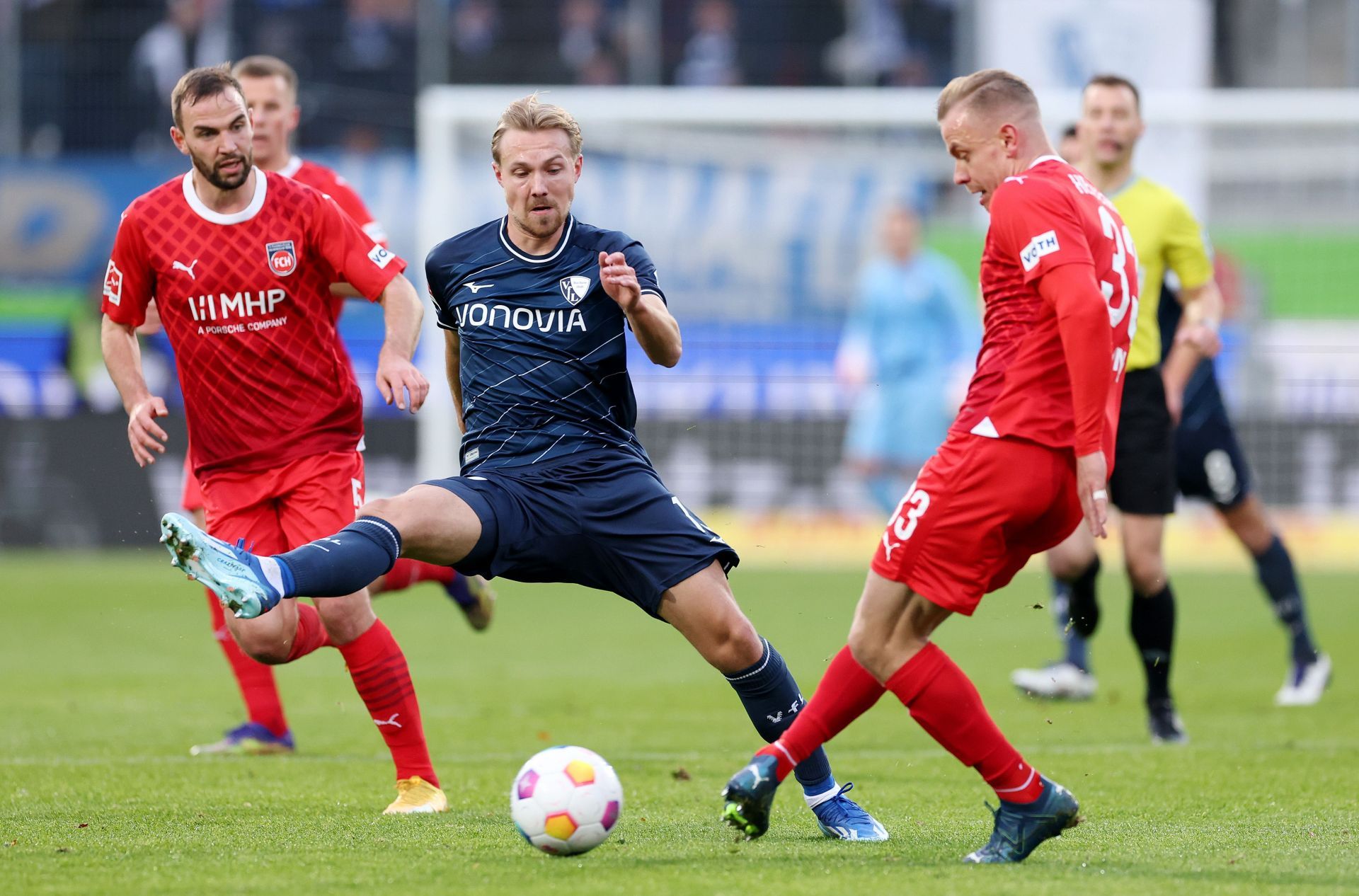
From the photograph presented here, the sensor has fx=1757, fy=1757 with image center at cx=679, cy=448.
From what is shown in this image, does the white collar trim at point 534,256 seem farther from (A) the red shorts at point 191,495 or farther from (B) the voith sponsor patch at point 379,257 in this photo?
(A) the red shorts at point 191,495

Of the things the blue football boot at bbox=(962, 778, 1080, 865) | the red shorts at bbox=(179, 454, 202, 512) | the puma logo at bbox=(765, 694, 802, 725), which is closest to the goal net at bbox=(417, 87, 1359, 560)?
the red shorts at bbox=(179, 454, 202, 512)

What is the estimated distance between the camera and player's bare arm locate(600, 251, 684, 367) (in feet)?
15.5

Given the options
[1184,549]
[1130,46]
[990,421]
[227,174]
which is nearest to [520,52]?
[1130,46]

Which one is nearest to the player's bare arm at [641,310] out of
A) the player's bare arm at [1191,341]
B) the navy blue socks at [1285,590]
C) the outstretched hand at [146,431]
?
the outstretched hand at [146,431]

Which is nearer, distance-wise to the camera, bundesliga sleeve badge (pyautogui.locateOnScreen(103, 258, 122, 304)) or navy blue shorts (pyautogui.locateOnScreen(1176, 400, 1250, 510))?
bundesliga sleeve badge (pyautogui.locateOnScreen(103, 258, 122, 304))

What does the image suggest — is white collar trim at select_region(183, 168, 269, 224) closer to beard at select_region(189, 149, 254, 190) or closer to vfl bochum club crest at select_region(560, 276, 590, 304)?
beard at select_region(189, 149, 254, 190)

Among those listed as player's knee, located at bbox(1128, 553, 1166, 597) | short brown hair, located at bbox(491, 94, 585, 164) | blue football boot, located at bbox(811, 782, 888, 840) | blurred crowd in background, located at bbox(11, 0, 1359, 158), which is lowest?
blue football boot, located at bbox(811, 782, 888, 840)

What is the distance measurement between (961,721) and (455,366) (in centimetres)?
206

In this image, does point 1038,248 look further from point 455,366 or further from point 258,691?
point 258,691

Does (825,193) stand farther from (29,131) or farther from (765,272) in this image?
(29,131)

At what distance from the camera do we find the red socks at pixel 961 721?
175 inches

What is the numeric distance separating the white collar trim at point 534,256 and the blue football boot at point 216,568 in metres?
1.36

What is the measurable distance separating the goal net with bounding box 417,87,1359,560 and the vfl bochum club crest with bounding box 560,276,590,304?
9.35m

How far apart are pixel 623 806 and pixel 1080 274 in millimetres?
2269
